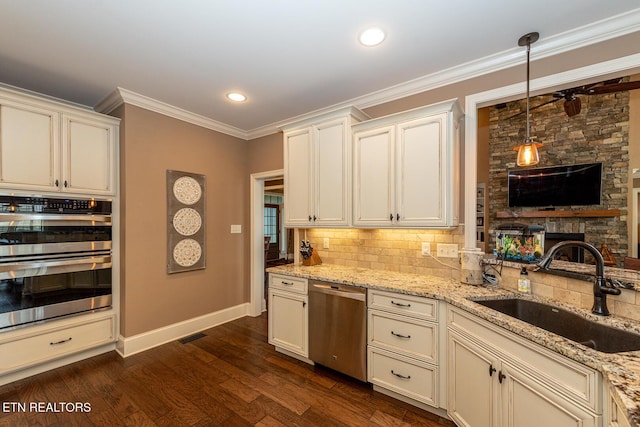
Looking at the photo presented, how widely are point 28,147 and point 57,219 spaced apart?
2.21ft

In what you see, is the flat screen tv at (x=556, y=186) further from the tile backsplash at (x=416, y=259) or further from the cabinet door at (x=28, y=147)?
the cabinet door at (x=28, y=147)

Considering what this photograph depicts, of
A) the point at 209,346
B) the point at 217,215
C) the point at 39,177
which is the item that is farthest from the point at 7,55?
the point at 209,346

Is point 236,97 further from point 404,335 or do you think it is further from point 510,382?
point 510,382

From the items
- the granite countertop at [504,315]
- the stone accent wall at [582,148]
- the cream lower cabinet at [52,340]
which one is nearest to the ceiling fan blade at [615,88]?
the stone accent wall at [582,148]

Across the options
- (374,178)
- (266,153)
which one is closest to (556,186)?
(374,178)

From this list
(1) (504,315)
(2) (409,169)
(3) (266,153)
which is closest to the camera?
(1) (504,315)

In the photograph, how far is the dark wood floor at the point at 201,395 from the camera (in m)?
1.95

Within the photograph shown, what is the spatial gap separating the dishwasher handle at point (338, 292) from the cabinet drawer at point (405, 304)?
9 cm

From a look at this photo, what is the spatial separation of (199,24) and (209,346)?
309 cm

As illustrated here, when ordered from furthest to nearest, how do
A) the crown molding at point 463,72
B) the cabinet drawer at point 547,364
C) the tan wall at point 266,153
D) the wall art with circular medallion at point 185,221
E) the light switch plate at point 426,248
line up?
the tan wall at point 266,153 → the wall art with circular medallion at point 185,221 → the light switch plate at point 426,248 → the crown molding at point 463,72 → the cabinet drawer at point 547,364

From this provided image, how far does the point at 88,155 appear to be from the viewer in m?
2.73

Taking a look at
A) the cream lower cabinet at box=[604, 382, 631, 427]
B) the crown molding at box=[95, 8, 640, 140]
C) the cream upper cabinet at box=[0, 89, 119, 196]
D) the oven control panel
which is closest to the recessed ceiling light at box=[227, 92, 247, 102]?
the crown molding at box=[95, 8, 640, 140]

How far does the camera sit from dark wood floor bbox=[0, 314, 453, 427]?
195cm

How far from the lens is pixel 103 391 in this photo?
2.26 meters
